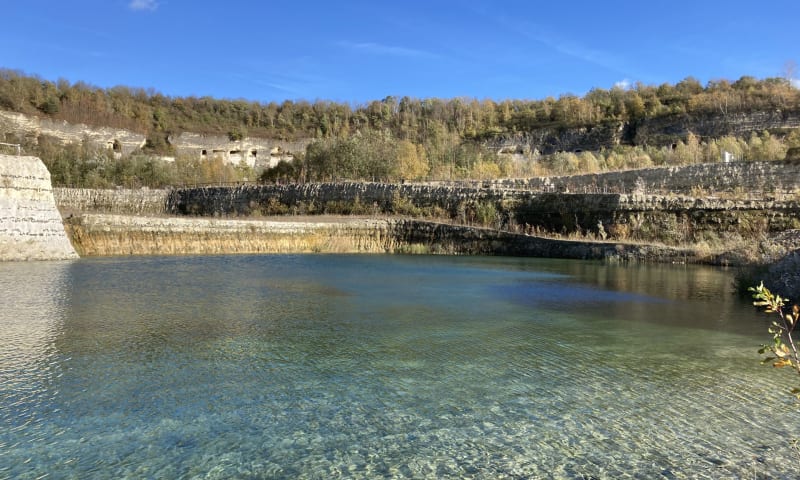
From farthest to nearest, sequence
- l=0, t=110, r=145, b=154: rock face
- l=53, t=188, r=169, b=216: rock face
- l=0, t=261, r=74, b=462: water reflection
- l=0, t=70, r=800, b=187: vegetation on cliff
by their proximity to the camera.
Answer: l=0, t=110, r=145, b=154: rock face < l=0, t=70, r=800, b=187: vegetation on cliff < l=53, t=188, r=169, b=216: rock face < l=0, t=261, r=74, b=462: water reflection

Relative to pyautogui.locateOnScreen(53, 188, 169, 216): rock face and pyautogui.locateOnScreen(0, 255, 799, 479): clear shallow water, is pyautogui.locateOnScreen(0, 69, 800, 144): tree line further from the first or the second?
pyautogui.locateOnScreen(0, 255, 799, 479): clear shallow water

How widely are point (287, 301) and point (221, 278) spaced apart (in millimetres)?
4488

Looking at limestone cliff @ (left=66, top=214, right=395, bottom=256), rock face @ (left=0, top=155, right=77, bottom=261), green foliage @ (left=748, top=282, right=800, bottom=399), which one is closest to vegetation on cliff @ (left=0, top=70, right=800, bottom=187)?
limestone cliff @ (left=66, top=214, right=395, bottom=256)

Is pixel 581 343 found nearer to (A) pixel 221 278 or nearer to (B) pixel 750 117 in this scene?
(A) pixel 221 278

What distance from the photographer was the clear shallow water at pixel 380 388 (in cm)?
430

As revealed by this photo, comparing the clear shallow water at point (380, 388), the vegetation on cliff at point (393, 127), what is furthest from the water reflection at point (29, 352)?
the vegetation on cliff at point (393, 127)

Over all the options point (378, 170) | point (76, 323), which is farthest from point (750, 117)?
point (76, 323)

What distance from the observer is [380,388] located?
19.8 ft

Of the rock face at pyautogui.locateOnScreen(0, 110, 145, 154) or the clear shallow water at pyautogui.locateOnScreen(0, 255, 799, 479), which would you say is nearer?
the clear shallow water at pyautogui.locateOnScreen(0, 255, 799, 479)

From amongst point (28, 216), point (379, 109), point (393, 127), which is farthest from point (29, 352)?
point (379, 109)

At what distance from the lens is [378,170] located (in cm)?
4588

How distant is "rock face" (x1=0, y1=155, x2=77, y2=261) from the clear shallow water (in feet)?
25.2

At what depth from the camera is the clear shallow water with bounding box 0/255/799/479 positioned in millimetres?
4301

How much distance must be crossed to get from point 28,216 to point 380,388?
18.0 meters
